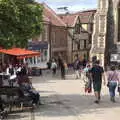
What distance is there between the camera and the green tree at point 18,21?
18141 millimetres

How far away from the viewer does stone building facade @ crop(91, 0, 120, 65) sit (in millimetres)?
46938

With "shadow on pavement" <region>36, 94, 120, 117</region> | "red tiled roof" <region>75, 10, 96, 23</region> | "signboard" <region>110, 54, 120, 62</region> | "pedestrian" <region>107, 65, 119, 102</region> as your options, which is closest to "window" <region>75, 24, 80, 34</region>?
"red tiled roof" <region>75, 10, 96, 23</region>

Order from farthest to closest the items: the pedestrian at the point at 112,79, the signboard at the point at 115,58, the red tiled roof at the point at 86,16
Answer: the red tiled roof at the point at 86,16 → the signboard at the point at 115,58 → the pedestrian at the point at 112,79

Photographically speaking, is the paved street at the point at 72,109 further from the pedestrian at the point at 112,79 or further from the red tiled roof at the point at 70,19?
the red tiled roof at the point at 70,19

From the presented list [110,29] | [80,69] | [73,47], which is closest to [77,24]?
[73,47]

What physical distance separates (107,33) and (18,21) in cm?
2994

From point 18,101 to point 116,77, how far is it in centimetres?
490

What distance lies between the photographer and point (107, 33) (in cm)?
4772

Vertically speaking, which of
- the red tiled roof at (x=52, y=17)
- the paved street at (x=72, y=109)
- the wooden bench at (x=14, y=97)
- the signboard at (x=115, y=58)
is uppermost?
the red tiled roof at (x=52, y=17)

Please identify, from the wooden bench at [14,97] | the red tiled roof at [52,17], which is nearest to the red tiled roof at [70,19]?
the red tiled roof at [52,17]

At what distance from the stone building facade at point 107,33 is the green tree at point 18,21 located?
89.5 ft

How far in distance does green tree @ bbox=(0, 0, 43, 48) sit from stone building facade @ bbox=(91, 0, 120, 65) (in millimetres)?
27278

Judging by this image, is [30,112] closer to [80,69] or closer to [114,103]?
[114,103]

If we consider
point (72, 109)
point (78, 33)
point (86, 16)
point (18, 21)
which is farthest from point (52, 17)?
point (18, 21)
